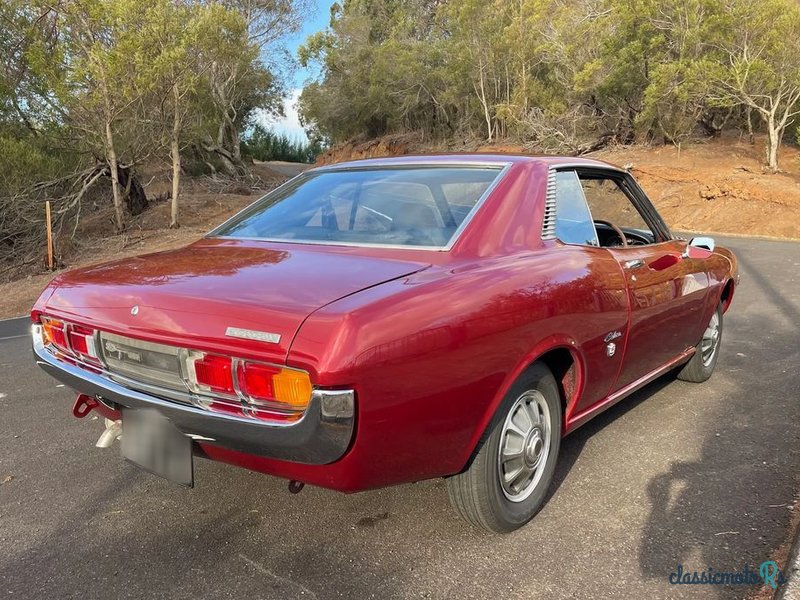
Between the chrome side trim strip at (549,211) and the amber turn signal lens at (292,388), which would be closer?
the amber turn signal lens at (292,388)

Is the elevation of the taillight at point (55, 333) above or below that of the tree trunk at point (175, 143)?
below

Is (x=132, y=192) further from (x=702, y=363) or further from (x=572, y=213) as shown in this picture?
(x=572, y=213)

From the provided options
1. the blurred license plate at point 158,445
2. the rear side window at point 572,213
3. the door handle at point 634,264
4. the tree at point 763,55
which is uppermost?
the tree at point 763,55

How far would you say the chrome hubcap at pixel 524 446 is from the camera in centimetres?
258

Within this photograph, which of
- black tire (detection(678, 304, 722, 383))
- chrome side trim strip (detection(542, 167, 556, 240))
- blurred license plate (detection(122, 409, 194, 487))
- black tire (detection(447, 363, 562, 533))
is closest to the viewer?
blurred license plate (detection(122, 409, 194, 487))

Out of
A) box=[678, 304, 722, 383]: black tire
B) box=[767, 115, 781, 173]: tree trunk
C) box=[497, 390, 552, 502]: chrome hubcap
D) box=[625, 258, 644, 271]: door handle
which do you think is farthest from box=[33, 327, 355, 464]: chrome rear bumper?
box=[767, 115, 781, 173]: tree trunk

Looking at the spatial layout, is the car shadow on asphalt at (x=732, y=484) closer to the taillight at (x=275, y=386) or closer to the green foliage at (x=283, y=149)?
the taillight at (x=275, y=386)

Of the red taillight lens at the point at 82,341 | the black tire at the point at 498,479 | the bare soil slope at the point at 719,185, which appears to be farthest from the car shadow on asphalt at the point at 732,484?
the bare soil slope at the point at 719,185

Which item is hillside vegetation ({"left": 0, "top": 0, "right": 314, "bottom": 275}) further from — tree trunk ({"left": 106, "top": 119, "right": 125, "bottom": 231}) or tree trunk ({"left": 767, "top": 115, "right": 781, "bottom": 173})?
tree trunk ({"left": 767, "top": 115, "right": 781, "bottom": 173})

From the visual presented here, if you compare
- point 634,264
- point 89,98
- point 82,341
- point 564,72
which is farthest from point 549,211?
point 564,72

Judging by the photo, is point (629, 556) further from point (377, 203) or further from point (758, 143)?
point (758, 143)

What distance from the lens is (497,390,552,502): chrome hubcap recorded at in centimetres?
258

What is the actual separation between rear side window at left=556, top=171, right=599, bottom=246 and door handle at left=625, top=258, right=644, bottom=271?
189mm

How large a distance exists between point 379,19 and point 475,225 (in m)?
41.5
